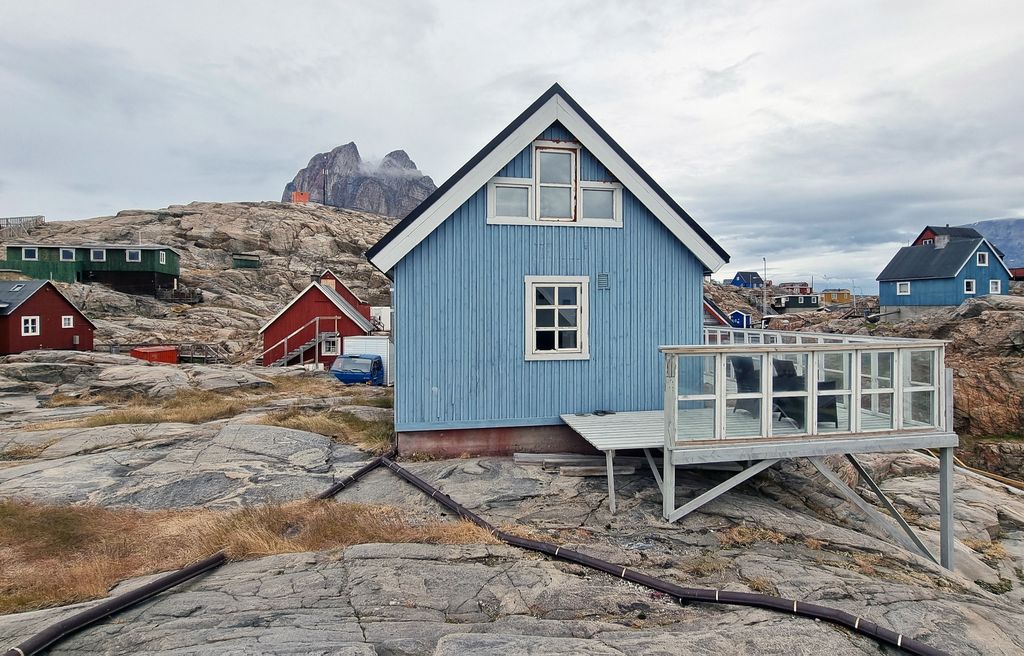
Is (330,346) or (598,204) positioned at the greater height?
(598,204)

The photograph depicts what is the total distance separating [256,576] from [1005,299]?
44777 millimetres

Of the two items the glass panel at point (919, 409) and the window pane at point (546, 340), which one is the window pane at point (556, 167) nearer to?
the window pane at point (546, 340)

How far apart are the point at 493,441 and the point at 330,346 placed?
26.9 meters

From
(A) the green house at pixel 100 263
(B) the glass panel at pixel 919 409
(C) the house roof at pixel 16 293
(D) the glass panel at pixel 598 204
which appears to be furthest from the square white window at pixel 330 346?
(B) the glass panel at pixel 919 409

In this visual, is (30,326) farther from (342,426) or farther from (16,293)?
(342,426)

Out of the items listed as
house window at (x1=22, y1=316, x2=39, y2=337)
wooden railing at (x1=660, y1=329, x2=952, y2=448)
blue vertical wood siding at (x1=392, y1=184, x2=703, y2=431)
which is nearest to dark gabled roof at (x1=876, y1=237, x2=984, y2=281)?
wooden railing at (x1=660, y1=329, x2=952, y2=448)

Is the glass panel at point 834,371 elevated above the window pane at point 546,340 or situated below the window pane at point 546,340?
below

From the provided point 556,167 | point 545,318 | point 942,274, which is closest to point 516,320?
point 545,318

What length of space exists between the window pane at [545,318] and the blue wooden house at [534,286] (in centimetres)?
2

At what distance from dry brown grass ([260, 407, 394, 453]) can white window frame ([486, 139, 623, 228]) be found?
589 cm

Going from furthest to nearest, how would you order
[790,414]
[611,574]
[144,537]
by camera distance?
1. [790,414]
2. [144,537]
3. [611,574]

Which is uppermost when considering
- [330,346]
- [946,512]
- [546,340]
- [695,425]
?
[546,340]

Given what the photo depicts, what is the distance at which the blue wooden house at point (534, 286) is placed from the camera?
453 inches

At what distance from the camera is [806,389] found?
917 centimetres
